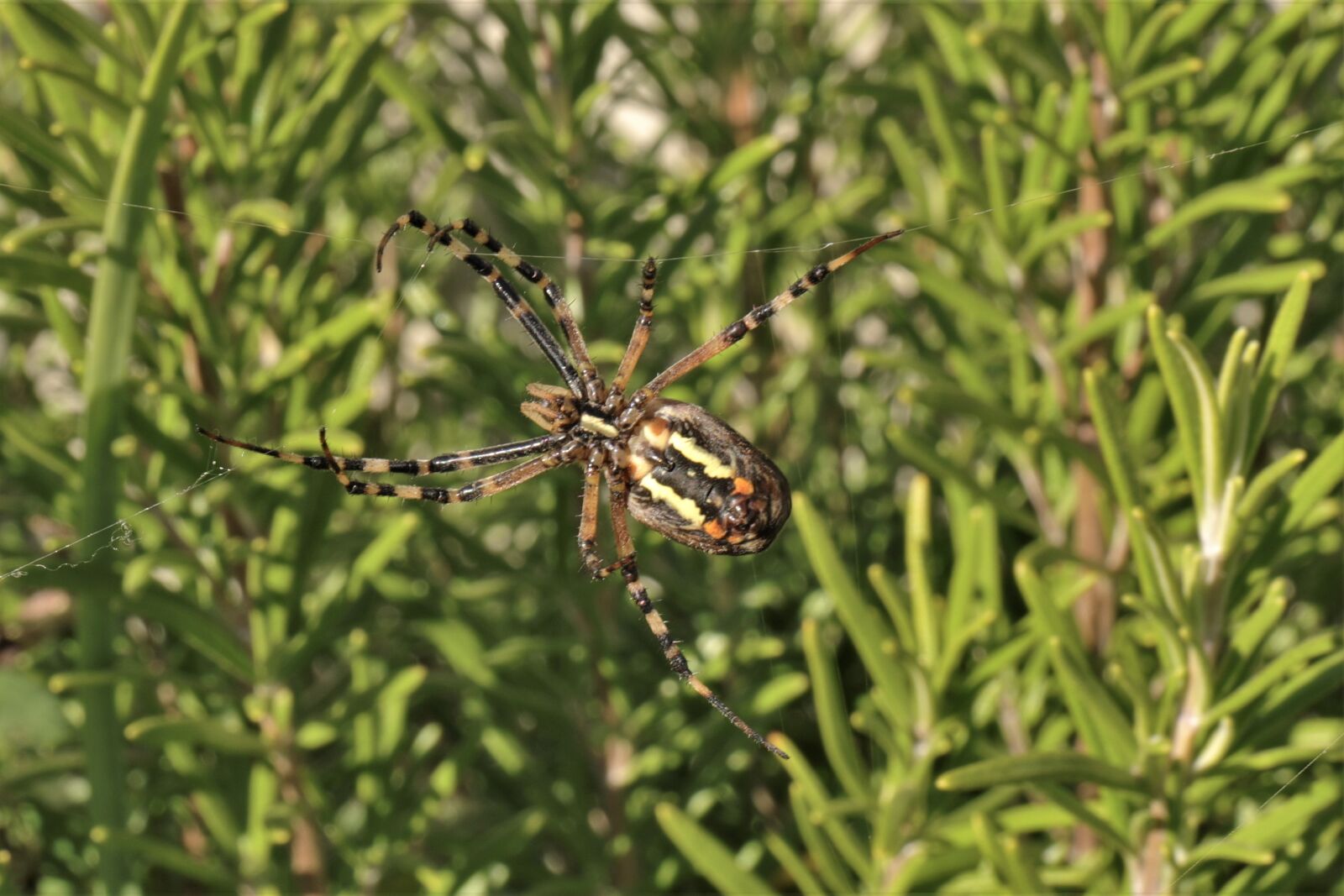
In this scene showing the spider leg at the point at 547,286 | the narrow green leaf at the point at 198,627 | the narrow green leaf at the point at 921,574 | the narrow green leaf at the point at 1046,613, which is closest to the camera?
the narrow green leaf at the point at 1046,613

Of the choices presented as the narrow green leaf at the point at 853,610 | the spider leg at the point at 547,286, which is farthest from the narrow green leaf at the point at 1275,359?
the spider leg at the point at 547,286

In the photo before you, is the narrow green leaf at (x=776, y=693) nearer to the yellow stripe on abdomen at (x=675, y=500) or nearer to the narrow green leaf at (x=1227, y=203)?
the yellow stripe on abdomen at (x=675, y=500)

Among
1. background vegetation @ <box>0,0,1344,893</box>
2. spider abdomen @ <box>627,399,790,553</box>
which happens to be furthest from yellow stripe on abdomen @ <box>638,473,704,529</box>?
background vegetation @ <box>0,0,1344,893</box>

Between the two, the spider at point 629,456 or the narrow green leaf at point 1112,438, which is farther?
the spider at point 629,456

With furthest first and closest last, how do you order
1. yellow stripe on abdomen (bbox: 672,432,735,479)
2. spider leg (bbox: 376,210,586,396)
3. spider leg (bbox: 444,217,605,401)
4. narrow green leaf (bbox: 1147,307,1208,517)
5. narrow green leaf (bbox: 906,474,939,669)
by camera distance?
spider leg (bbox: 376,210,586,396) < spider leg (bbox: 444,217,605,401) < yellow stripe on abdomen (bbox: 672,432,735,479) < narrow green leaf (bbox: 906,474,939,669) < narrow green leaf (bbox: 1147,307,1208,517)

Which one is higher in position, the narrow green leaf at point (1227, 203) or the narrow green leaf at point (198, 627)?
the narrow green leaf at point (1227, 203)

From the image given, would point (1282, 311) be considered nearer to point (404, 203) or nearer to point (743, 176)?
point (743, 176)

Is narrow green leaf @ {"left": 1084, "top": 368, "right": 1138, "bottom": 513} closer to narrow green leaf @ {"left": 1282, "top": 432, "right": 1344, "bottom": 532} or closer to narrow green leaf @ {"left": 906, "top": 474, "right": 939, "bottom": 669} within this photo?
narrow green leaf @ {"left": 1282, "top": 432, "right": 1344, "bottom": 532}
